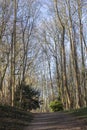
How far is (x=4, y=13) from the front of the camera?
26594 mm

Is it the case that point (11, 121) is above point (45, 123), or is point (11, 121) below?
above

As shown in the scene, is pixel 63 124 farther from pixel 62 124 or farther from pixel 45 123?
pixel 45 123

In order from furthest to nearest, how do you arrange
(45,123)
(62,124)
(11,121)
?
1. (45,123)
2. (11,121)
3. (62,124)

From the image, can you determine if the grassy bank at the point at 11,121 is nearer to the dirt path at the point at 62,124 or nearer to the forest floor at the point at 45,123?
the forest floor at the point at 45,123

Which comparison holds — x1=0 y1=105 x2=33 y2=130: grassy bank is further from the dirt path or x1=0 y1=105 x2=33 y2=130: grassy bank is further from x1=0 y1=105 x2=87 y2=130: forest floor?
the dirt path

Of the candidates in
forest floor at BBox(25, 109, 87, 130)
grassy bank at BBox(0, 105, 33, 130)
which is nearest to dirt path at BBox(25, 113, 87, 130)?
forest floor at BBox(25, 109, 87, 130)

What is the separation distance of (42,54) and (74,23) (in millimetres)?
17351

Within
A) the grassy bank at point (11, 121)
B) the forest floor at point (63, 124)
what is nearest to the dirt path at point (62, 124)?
the forest floor at point (63, 124)

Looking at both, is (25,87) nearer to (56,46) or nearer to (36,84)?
(56,46)

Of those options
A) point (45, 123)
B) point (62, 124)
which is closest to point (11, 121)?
point (45, 123)

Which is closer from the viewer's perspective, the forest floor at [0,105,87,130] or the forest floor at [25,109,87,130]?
the forest floor at [25,109,87,130]

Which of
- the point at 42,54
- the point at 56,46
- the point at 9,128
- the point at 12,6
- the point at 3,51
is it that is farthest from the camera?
the point at 42,54

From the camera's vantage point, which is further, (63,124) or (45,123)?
(45,123)

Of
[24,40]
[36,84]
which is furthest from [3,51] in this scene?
[36,84]
